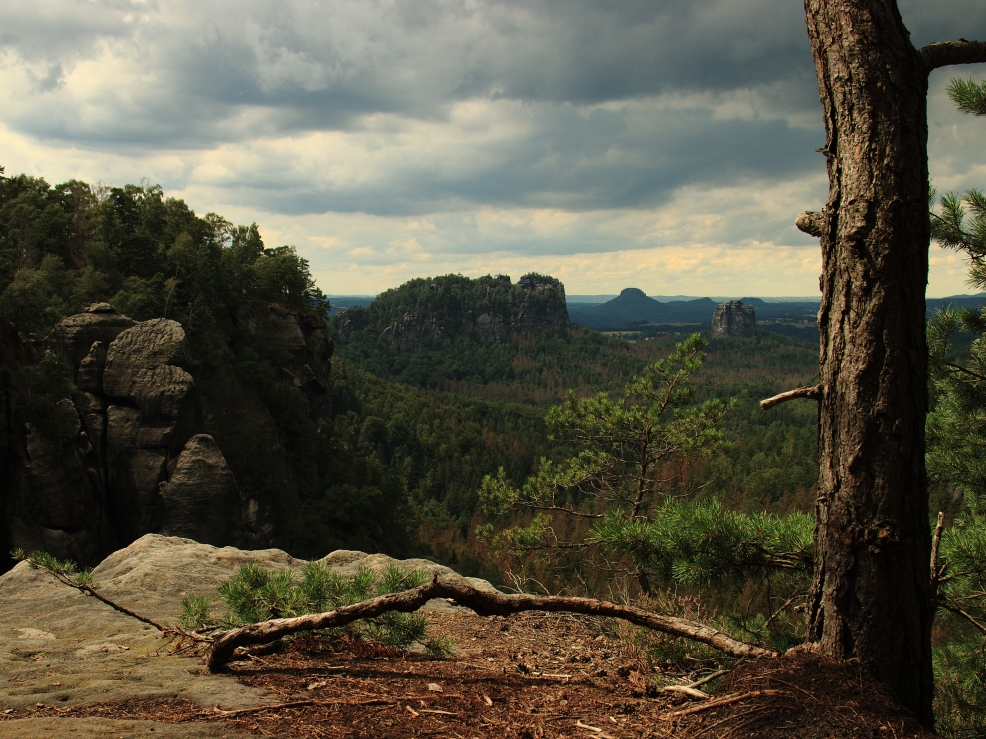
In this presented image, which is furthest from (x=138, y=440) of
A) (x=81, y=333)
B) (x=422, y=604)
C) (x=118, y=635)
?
(x=422, y=604)

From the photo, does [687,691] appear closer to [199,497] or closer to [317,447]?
[199,497]

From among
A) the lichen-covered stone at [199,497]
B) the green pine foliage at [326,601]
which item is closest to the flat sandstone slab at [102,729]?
the green pine foliage at [326,601]

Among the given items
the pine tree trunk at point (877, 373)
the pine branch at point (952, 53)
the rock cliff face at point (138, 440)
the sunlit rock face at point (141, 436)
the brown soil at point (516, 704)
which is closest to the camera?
the brown soil at point (516, 704)

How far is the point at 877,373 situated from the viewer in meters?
3.70

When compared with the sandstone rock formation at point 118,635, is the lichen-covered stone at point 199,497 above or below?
below

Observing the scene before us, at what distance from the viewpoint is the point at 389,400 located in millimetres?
108312

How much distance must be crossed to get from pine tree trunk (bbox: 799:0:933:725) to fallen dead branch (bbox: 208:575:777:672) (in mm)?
960

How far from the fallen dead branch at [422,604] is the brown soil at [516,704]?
23cm

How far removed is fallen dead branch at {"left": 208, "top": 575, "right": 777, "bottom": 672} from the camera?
4.35m

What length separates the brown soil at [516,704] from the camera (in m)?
3.34

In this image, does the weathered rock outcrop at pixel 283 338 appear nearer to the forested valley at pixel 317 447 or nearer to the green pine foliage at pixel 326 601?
the forested valley at pixel 317 447

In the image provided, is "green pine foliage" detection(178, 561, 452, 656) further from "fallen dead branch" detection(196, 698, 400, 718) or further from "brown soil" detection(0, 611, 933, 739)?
"fallen dead branch" detection(196, 698, 400, 718)

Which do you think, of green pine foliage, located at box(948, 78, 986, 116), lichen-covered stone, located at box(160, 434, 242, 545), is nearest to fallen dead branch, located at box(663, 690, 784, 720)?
green pine foliage, located at box(948, 78, 986, 116)

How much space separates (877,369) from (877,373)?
22 mm
